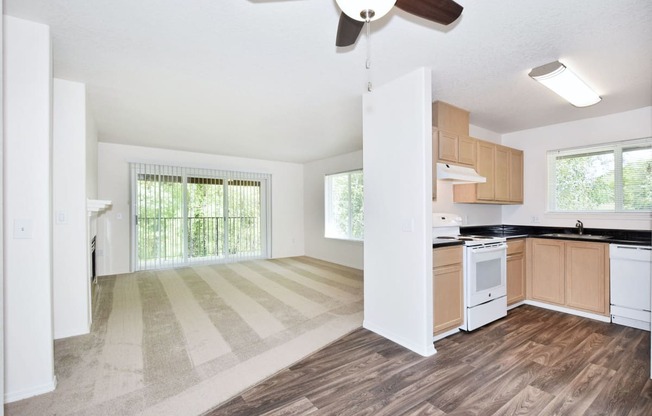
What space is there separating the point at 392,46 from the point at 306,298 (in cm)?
317

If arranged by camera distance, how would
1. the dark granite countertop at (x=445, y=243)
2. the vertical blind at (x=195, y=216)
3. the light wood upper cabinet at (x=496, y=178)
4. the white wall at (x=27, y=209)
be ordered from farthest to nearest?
the vertical blind at (x=195, y=216), the light wood upper cabinet at (x=496, y=178), the dark granite countertop at (x=445, y=243), the white wall at (x=27, y=209)

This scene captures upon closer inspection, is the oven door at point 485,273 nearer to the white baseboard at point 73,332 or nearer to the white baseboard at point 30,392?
the white baseboard at point 30,392

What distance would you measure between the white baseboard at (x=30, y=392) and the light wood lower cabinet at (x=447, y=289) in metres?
3.00

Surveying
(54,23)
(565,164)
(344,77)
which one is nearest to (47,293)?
(54,23)

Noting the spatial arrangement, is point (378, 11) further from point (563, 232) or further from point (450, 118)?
point (563, 232)

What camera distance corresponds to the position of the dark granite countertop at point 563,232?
11.4 feet

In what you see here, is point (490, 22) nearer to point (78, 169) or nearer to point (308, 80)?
point (308, 80)

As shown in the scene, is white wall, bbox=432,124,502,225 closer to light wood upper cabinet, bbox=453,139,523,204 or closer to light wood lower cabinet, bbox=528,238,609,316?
light wood upper cabinet, bbox=453,139,523,204

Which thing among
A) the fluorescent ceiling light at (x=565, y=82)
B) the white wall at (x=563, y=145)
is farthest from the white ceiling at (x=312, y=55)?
the white wall at (x=563, y=145)

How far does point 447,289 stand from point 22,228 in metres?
3.39

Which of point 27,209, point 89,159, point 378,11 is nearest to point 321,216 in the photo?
point 89,159

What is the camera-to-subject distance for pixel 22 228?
208cm

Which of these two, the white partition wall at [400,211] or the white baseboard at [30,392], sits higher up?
the white partition wall at [400,211]

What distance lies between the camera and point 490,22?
2031 millimetres
